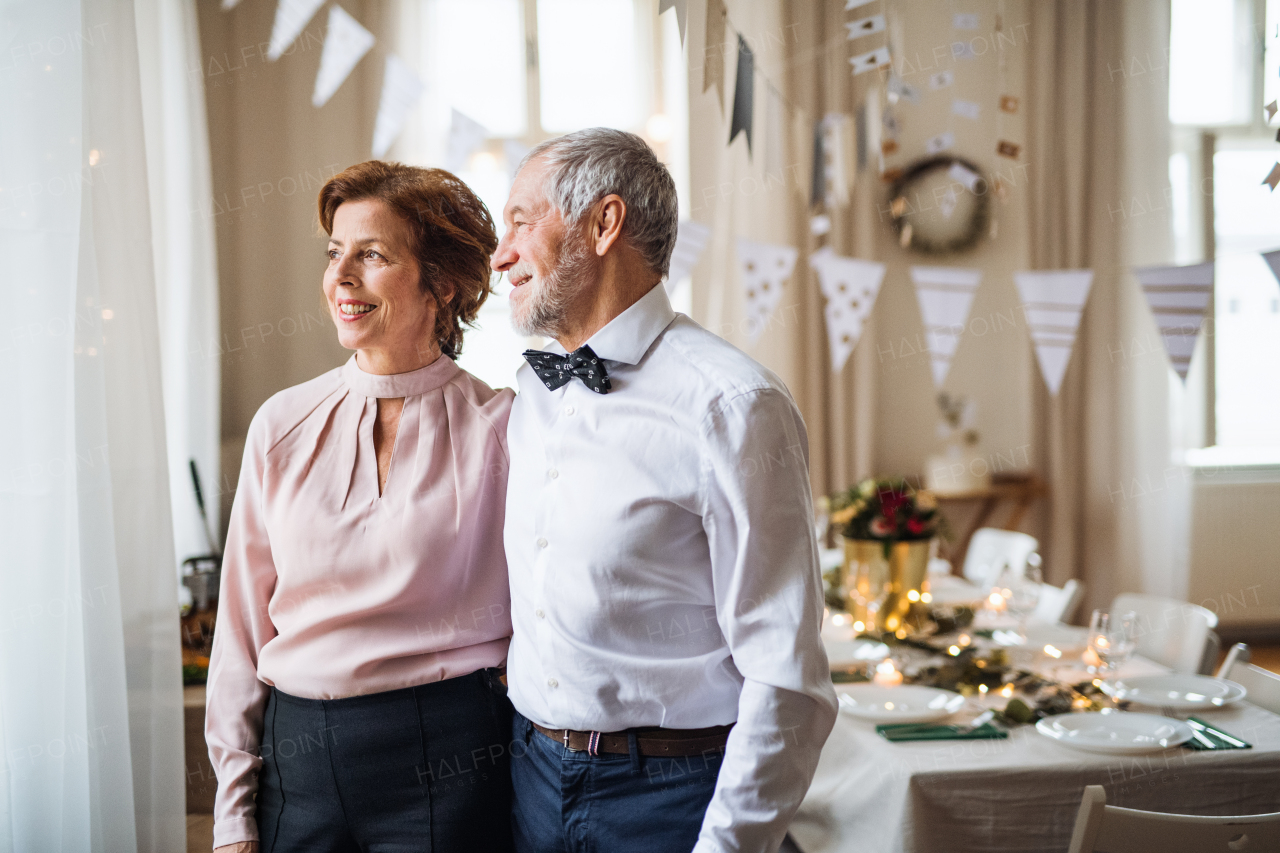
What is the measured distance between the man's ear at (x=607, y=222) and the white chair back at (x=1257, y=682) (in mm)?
1855

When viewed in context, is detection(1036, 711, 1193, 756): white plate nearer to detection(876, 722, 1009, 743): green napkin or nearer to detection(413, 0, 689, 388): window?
detection(876, 722, 1009, 743): green napkin

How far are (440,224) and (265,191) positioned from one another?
10.5 feet

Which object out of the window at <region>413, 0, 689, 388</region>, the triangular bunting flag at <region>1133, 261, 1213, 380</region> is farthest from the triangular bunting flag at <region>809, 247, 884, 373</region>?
the triangular bunting flag at <region>1133, 261, 1213, 380</region>

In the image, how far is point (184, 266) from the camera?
11.1 ft

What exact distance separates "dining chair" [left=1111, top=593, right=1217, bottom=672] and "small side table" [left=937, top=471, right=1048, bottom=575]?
6.50ft

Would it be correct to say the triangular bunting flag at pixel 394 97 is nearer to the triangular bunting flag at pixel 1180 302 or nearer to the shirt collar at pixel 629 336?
the shirt collar at pixel 629 336

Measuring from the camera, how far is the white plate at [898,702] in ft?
6.58

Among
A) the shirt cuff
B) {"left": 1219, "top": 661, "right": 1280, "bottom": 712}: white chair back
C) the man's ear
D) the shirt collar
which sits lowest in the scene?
{"left": 1219, "top": 661, "right": 1280, "bottom": 712}: white chair back

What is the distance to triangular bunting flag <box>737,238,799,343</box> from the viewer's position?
4.05m

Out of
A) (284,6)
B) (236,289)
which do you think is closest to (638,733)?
(284,6)

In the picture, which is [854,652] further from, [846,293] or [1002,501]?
[1002,501]

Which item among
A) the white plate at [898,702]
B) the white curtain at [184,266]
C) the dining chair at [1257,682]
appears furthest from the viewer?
the white curtain at [184,266]

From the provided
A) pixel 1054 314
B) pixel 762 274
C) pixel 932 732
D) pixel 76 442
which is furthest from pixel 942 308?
pixel 76 442

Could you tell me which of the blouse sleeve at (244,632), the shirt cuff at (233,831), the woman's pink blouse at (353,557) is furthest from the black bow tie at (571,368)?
the shirt cuff at (233,831)
